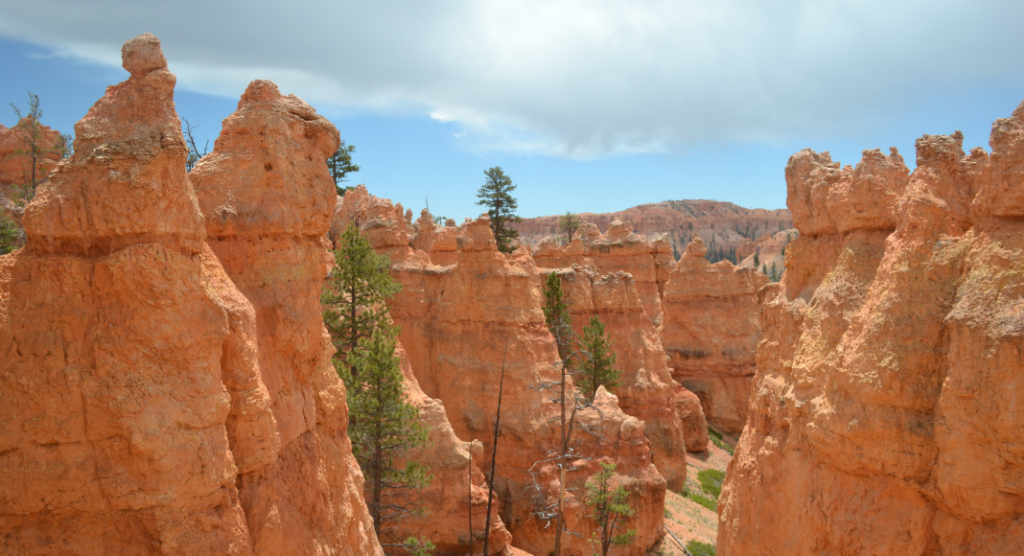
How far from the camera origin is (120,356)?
612cm

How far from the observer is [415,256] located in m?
25.1

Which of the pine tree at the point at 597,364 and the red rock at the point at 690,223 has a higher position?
the red rock at the point at 690,223

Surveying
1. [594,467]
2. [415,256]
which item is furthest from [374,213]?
[594,467]

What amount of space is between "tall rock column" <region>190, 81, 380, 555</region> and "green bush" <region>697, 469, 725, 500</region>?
2247 centimetres

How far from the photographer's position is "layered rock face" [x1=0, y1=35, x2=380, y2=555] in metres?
5.92

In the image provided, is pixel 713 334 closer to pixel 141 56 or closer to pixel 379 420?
pixel 379 420

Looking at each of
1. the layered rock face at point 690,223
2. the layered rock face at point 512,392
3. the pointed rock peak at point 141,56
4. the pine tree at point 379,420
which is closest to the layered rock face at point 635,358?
the layered rock face at point 512,392

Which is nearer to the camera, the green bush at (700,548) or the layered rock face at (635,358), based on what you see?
the green bush at (700,548)

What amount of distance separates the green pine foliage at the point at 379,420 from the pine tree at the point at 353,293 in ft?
6.25

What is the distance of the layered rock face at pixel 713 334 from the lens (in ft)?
117

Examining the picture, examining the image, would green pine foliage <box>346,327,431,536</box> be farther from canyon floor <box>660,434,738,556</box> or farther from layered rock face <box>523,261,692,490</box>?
layered rock face <box>523,261,692,490</box>

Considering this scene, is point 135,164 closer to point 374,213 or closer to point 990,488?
point 990,488

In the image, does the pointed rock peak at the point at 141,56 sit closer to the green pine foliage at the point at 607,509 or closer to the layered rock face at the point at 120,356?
the layered rock face at the point at 120,356

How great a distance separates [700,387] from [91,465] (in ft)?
110
